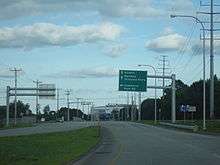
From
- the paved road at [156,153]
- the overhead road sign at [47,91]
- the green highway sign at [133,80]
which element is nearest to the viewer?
the paved road at [156,153]

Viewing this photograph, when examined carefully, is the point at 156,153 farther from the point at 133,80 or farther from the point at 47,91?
the point at 47,91

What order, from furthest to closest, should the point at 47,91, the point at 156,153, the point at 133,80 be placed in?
1. the point at 47,91
2. the point at 133,80
3. the point at 156,153

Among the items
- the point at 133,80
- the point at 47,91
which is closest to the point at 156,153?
the point at 133,80

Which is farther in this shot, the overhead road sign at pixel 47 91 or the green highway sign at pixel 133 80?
the overhead road sign at pixel 47 91

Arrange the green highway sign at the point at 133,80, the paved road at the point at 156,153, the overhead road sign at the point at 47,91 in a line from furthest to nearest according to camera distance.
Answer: the overhead road sign at the point at 47,91
the green highway sign at the point at 133,80
the paved road at the point at 156,153

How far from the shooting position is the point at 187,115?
150375mm

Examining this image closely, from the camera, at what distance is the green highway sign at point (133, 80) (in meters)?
76.2

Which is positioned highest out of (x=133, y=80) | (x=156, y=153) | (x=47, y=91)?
(x=133, y=80)

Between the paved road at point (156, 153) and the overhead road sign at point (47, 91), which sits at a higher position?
the overhead road sign at point (47, 91)

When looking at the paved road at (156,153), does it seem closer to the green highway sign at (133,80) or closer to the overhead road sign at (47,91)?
the green highway sign at (133,80)

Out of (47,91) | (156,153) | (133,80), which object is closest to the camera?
(156,153)

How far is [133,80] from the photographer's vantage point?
77.2 m

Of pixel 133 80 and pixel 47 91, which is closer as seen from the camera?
pixel 133 80

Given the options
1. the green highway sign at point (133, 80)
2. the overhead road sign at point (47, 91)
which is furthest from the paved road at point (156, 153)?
the overhead road sign at point (47, 91)
